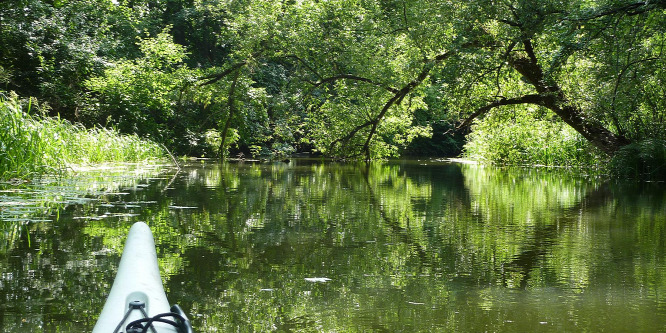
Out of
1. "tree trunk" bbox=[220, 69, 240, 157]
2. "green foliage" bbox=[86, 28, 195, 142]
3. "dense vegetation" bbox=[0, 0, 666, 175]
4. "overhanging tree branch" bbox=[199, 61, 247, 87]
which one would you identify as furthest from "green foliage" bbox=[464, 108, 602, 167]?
"green foliage" bbox=[86, 28, 195, 142]

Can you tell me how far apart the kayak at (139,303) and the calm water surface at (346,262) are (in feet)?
1.85

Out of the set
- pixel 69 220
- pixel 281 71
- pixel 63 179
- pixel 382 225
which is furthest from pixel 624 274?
pixel 281 71

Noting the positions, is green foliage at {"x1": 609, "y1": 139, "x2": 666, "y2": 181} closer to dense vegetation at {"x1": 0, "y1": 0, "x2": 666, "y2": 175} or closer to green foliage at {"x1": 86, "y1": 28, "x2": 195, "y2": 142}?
dense vegetation at {"x1": 0, "y1": 0, "x2": 666, "y2": 175}

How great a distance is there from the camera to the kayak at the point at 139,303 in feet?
5.16

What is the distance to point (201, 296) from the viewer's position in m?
3.13

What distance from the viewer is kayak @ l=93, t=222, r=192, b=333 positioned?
1.57 m

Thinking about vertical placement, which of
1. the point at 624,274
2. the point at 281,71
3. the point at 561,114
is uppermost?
the point at 281,71

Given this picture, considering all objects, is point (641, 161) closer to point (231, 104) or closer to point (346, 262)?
point (346, 262)

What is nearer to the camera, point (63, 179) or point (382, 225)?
point (382, 225)

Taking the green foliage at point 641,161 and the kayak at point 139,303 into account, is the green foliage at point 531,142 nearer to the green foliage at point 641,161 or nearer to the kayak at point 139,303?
the green foliage at point 641,161

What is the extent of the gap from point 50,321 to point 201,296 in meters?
0.72

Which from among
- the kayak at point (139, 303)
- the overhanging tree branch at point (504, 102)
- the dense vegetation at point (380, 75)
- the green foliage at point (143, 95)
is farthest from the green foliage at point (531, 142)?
the kayak at point (139, 303)

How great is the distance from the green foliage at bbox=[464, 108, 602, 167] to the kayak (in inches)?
572

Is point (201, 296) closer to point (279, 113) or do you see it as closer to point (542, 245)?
point (542, 245)
